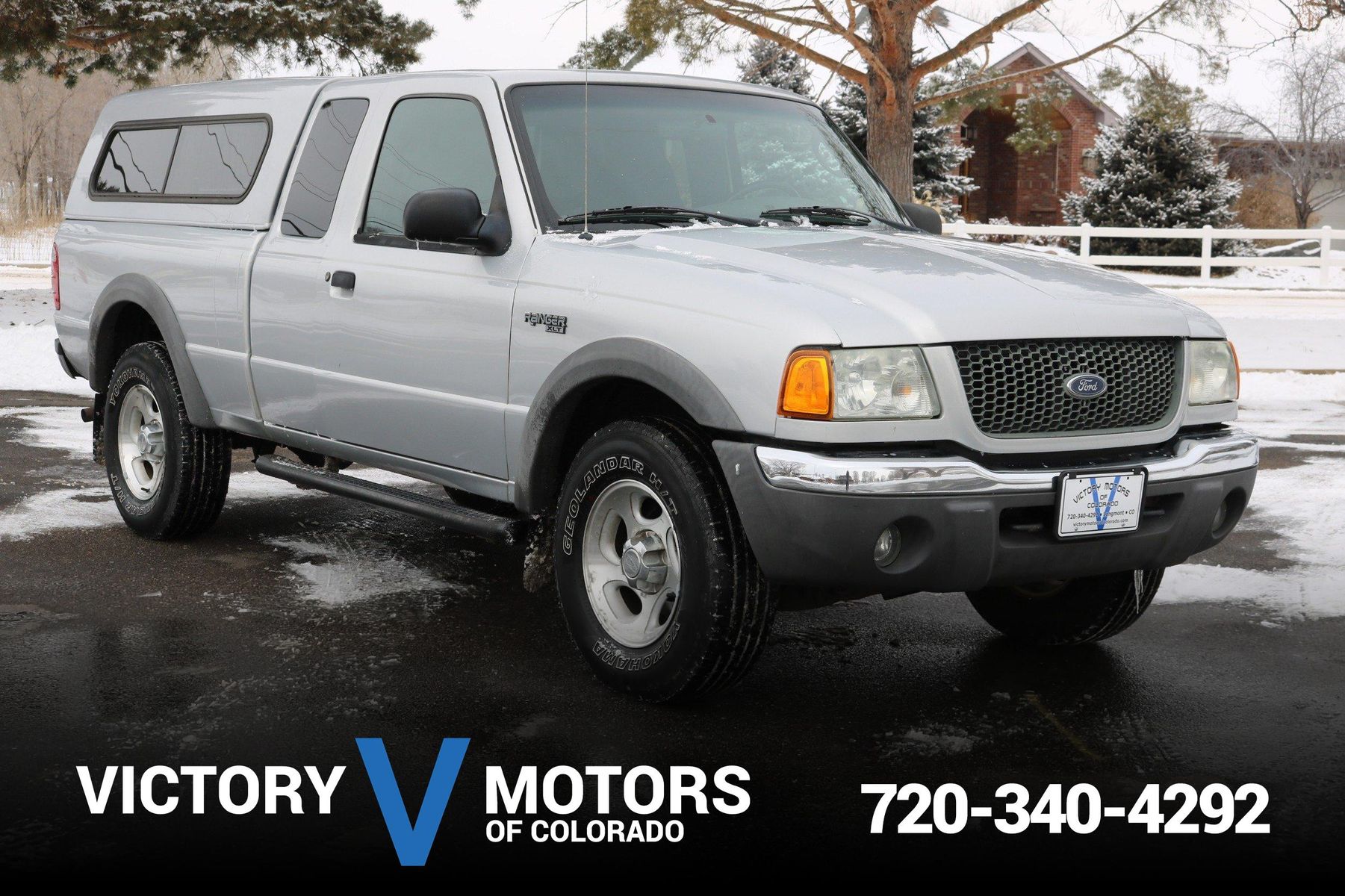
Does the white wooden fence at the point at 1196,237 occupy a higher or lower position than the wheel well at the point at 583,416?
higher

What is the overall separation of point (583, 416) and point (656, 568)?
0.64 m

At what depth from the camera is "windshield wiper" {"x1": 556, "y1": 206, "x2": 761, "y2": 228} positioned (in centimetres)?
510

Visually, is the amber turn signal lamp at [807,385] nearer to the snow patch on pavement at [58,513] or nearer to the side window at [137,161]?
the side window at [137,161]

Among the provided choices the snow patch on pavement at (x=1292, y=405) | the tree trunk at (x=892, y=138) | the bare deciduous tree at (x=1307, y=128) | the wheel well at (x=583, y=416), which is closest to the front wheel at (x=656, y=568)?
the wheel well at (x=583, y=416)

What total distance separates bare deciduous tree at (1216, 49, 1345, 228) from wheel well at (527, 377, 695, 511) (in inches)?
Answer: 1993

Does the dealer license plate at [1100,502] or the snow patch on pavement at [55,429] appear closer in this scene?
the dealer license plate at [1100,502]

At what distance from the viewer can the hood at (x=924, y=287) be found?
13.7 feet

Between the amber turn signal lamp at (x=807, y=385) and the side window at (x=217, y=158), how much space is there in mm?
3303

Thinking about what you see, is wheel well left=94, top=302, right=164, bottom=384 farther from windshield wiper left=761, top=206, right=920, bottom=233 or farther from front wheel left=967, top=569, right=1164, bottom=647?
front wheel left=967, top=569, right=1164, bottom=647

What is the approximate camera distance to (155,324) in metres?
7.05

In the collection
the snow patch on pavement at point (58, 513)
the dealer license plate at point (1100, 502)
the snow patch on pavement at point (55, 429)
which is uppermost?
the dealer license plate at point (1100, 502)

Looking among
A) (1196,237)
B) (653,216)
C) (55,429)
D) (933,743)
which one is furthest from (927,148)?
(933,743)

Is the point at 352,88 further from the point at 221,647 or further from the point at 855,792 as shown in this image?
the point at 855,792

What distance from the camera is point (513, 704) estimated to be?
4656 millimetres
